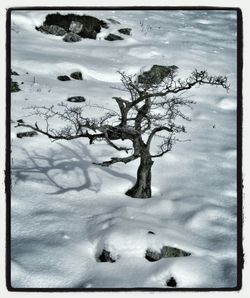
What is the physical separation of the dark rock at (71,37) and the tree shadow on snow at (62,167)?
4.47 metres

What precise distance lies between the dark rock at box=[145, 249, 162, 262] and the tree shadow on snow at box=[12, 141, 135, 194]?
1.75 meters

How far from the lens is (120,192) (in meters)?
7.53

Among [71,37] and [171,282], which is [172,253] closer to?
[171,282]

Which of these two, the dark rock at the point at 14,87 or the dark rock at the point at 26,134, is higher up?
the dark rock at the point at 14,87

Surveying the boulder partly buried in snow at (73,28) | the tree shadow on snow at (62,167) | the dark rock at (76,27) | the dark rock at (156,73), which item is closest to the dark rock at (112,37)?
the boulder partly buried in snow at (73,28)

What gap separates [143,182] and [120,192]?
43 cm

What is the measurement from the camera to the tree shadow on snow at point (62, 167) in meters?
7.38

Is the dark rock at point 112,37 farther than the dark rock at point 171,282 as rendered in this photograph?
Yes

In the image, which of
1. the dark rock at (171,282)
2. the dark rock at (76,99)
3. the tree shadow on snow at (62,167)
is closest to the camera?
the dark rock at (171,282)

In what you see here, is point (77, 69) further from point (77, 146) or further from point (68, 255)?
point (68, 255)

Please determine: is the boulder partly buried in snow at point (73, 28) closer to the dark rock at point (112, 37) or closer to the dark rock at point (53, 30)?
the dark rock at point (53, 30)

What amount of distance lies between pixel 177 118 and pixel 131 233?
385 cm

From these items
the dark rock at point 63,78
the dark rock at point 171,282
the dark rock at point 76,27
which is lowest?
the dark rock at point 171,282

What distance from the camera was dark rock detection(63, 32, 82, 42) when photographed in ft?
39.5
